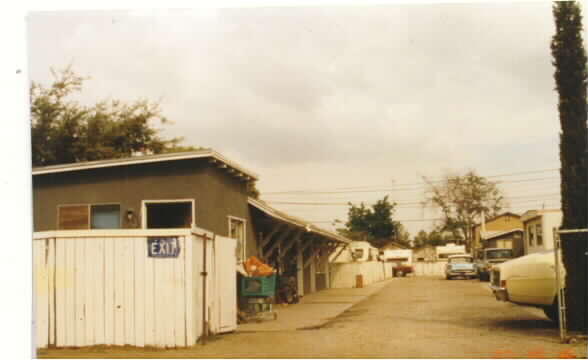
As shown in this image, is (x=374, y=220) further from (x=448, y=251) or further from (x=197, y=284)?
(x=197, y=284)

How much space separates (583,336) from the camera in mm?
11828

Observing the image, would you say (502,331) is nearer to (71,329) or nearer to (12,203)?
(71,329)

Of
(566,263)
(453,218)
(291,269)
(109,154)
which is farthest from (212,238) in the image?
(453,218)

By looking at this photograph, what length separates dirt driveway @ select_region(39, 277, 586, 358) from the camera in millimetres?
10805

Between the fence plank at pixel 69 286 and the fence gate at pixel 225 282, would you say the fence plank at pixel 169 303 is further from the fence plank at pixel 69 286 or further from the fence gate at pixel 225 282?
the fence gate at pixel 225 282

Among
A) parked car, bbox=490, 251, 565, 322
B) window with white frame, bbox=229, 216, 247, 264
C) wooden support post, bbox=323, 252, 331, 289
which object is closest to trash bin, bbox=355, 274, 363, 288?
wooden support post, bbox=323, 252, 331, 289

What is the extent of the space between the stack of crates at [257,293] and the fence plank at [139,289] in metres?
5.77

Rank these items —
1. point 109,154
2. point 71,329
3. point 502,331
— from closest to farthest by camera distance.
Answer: point 71,329 → point 502,331 → point 109,154

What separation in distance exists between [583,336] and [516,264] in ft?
8.25

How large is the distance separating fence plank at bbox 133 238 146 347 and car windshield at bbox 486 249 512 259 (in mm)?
29724

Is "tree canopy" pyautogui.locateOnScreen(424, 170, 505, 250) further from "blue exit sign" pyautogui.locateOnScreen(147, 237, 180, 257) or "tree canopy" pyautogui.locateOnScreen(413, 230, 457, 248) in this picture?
"blue exit sign" pyautogui.locateOnScreen(147, 237, 180, 257)

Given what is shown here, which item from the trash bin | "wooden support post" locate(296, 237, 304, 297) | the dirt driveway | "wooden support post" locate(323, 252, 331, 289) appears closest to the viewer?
the dirt driveway

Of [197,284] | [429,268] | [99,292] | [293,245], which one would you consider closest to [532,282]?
[197,284]

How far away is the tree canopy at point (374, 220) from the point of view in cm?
8344
